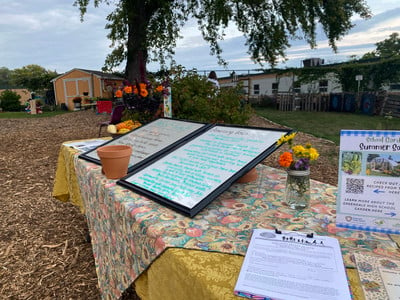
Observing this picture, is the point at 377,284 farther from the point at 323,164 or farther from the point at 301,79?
the point at 301,79

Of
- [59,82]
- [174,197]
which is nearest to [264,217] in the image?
[174,197]

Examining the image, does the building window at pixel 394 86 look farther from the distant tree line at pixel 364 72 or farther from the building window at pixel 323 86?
the building window at pixel 323 86

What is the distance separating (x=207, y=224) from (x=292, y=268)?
1.17 feet

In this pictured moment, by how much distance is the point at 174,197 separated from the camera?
1.16 metres

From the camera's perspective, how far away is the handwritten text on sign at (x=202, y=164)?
3.90ft

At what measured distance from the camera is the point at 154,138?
5.99 ft

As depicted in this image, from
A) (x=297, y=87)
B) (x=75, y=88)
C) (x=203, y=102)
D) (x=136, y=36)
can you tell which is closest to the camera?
(x=203, y=102)

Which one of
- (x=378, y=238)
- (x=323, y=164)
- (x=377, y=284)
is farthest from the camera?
(x=323, y=164)

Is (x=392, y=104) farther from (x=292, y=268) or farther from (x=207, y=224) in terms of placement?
(x=292, y=268)

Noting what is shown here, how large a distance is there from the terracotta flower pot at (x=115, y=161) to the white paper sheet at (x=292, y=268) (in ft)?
2.78

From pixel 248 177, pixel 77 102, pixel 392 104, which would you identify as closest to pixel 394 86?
pixel 392 104

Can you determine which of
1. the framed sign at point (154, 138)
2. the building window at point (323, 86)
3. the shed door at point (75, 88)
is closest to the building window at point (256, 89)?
the building window at point (323, 86)

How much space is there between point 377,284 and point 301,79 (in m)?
18.6

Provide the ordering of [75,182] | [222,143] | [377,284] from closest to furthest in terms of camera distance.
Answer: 1. [377,284]
2. [222,143]
3. [75,182]
